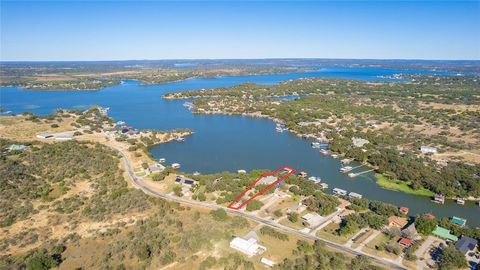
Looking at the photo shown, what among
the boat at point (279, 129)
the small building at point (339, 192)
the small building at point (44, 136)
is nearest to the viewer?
the small building at point (339, 192)

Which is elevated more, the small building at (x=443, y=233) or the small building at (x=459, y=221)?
the small building at (x=443, y=233)

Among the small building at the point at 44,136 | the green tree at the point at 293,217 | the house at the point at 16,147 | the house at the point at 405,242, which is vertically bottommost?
the house at the point at 405,242

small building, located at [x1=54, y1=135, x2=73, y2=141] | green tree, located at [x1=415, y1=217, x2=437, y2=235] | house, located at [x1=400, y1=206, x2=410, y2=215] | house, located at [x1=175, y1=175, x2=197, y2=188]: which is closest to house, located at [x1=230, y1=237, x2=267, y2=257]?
house, located at [x1=175, y1=175, x2=197, y2=188]

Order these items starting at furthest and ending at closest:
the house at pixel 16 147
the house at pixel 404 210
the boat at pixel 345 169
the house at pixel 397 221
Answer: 1. the house at pixel 16 147
2. the boat at pixel 345 169
3. the house at pixel 404 210
4. the house at pixel 397 221

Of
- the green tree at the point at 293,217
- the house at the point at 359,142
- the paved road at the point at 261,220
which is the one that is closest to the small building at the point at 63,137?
the paved road at the point at 261,220

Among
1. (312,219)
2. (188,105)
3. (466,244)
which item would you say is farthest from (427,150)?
(188,105)

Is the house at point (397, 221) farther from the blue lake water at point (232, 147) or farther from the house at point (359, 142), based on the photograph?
the house at point (359, 142)

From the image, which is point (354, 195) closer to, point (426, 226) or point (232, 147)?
point (426, 226)

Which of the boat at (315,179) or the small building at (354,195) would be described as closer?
the small building at (354,195)
